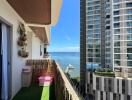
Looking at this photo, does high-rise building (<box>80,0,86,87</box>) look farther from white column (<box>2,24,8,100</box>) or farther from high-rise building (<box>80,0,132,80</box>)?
white column (<box>2,24,8,100</box>)

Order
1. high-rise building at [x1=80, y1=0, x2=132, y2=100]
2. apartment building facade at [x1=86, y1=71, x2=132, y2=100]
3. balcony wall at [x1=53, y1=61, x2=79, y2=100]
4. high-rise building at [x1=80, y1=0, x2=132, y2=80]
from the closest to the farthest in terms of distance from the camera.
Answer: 1. balcony wall at [x1=53, y1=61, x2=79, y2=100]
2. apartment building facade at [x1=86, y1=71, x2=132, y2=100]
3. high-rise building at [x1=80, y1=0, x2=132, y2=100]
4. high-rise building at [x1=80, y1=0, x2=132, y2=80]

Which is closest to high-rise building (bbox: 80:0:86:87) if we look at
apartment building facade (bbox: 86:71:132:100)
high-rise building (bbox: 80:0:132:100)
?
high-rise building (bbox: 80:0:132:100)

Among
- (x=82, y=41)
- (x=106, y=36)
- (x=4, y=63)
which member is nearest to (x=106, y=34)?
(x=106, y=36)

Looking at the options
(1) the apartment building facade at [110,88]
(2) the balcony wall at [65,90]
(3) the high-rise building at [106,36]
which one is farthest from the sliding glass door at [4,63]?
(3) the high-rise building at [106,36]

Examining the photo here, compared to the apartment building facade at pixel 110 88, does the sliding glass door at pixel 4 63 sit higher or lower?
higher

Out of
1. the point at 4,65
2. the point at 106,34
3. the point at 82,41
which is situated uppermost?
the point at 106,34

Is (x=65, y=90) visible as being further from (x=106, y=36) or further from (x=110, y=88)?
(x=106, y=36)

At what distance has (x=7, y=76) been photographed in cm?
511

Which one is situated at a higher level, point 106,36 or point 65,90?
point 106,36

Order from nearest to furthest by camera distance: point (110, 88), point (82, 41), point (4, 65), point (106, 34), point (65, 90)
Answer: point (65, 90) < point (4, 65) < point (110, 88) < point (106, 34) < point (82, 41)

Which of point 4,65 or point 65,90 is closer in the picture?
point 65,90

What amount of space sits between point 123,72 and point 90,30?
27.2 feet

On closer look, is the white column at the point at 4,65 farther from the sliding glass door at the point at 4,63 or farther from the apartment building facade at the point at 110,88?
the apartment building facade at the point at 110,88

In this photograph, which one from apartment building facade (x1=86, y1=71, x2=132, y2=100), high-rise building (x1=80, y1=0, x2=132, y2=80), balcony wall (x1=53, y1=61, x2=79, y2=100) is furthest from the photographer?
high-rise building (x1=80, y1=0, x2=132, y2=80)
